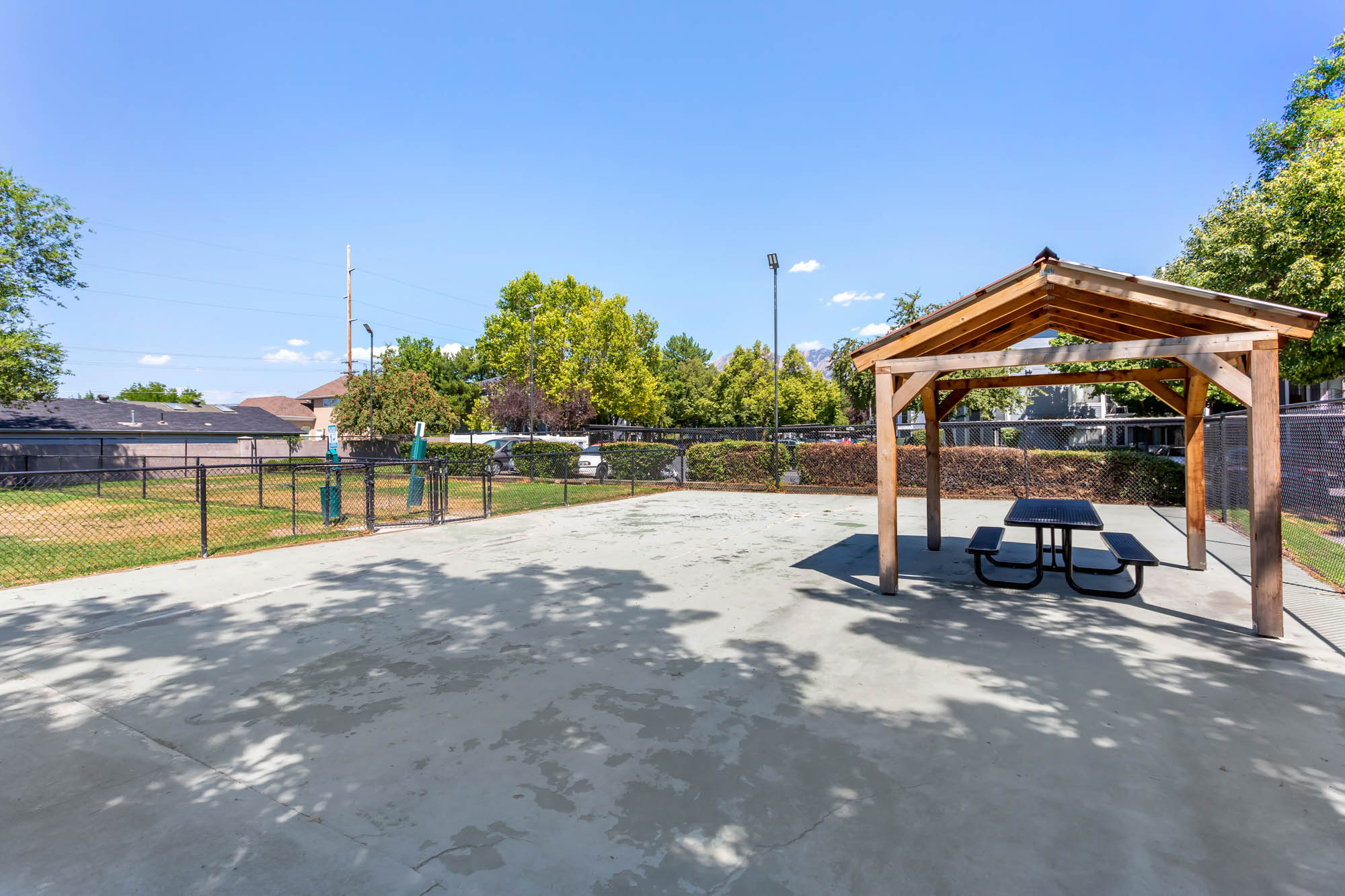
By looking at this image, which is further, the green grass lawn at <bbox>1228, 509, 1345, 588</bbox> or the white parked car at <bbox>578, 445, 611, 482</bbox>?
the white parked car at <bbox>578, 445, 611, 482</bbox>

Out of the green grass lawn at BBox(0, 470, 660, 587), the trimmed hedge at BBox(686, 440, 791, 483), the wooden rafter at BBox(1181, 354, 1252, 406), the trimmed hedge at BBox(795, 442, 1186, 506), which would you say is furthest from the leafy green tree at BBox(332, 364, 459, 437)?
the wooden rafter at BBox(1181, 354, 1252, 406)

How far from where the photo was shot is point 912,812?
9.49ft

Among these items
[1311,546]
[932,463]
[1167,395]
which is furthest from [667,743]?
[1311,546]

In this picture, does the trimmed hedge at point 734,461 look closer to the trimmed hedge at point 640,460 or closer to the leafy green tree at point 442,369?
the trimmed hedge at point 640,460

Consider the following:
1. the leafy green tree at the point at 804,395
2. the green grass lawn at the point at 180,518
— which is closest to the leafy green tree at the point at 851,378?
the green grass lawn at the point at 180,518

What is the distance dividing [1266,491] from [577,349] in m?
41.7

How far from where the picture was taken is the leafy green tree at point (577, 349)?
44.3 metres

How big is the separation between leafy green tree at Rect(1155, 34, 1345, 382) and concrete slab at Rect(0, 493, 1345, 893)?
9.52 meters

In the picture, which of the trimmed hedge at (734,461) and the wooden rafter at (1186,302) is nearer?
the wooden rafter at (1186,302)

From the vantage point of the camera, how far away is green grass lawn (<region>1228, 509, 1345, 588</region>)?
7.69 meters

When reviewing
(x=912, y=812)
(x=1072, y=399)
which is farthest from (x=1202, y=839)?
(x=1072, y=399)

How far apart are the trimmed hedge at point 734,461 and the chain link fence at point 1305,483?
1132 cm

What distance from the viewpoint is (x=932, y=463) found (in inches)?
368

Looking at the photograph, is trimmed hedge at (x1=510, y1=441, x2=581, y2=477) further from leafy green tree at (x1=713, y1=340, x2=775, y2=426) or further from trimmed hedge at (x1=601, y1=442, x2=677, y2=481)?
leafy green tree at (x1=713, y1=340, x2=775, y2=426)
